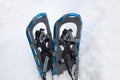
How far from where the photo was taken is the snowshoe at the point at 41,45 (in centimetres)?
277

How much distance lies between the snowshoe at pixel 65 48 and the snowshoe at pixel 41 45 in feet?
0.31

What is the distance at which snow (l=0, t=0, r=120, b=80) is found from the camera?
2523 millimetres

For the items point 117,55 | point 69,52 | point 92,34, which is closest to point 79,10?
point 92,34

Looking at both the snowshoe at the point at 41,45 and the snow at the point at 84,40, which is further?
the snowshoe at the point at 41,45

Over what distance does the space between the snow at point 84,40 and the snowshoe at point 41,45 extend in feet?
0.45

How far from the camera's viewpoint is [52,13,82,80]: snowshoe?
8.91 feet

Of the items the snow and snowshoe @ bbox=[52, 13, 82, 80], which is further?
snowshoe @ bbox=[52, 13, 82, 80]

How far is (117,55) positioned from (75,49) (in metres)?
0.50

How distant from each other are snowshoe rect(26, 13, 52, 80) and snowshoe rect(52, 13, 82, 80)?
0.09 metres

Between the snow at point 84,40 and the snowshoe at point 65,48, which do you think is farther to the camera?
the snowshoe at point 65,48

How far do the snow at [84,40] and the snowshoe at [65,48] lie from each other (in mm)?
80

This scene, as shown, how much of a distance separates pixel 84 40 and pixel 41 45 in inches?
20.6

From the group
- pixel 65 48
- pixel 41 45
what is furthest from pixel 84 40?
pixel 41 45

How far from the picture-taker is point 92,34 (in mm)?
2848
